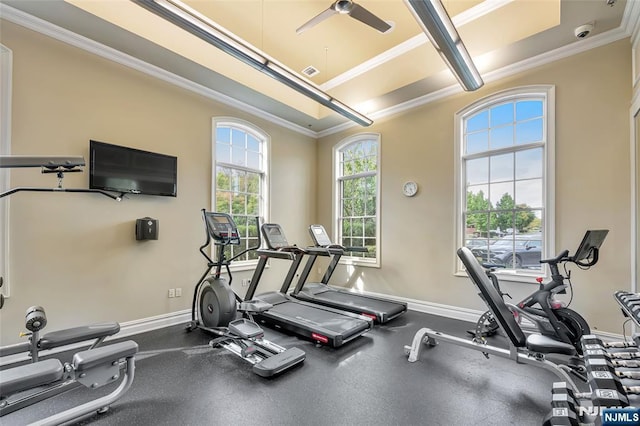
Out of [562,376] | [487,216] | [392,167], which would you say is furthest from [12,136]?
[487,216]

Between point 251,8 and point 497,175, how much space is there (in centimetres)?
429

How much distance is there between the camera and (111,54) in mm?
3611

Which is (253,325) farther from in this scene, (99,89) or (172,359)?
(99,89)

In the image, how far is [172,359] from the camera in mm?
2971

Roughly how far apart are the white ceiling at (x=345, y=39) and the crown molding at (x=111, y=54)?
2.6 inches

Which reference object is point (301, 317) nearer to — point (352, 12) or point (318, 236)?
point (318, 236)

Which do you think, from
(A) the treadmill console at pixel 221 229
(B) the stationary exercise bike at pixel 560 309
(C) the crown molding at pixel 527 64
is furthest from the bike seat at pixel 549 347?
(C) the crown molding at pixel 527 64

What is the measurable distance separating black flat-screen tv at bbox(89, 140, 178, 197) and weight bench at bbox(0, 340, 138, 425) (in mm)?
2343

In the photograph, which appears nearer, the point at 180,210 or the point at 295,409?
the point at 295,409

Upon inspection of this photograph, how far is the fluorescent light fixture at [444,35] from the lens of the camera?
240 centimetres

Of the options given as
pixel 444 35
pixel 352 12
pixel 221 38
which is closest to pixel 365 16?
pixel 352 12

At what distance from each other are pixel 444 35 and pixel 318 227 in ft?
11.4

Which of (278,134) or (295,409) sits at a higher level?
(278,134)

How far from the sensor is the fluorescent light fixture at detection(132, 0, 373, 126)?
2453 mm
